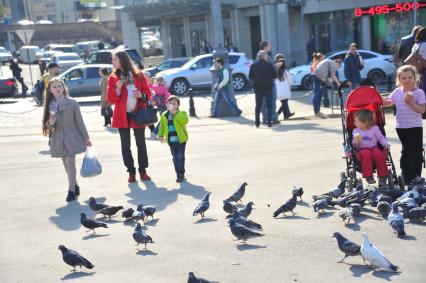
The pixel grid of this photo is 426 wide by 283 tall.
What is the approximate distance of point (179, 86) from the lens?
2759cm

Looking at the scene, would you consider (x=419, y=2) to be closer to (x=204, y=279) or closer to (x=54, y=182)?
(x=54, y=182)

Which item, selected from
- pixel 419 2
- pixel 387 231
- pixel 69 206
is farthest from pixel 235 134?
pixel 419 2

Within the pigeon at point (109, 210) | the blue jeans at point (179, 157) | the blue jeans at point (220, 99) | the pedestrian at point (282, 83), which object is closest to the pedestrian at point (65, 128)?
the blue jeans at point (179, 157)

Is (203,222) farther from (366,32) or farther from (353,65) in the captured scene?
(366,32)

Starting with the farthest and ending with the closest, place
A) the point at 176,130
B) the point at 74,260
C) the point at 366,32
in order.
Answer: the point at 366,32 → the point at 176,130 → the point at 74,260

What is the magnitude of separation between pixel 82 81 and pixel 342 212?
22.1m

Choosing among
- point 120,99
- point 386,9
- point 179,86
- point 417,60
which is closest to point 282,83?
point 417,60

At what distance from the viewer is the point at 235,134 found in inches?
617

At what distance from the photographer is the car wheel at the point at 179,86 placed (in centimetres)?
2755

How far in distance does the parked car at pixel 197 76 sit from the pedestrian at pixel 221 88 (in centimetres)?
798

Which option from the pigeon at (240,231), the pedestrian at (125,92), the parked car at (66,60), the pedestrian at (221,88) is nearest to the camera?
the pigeon at (240,231)

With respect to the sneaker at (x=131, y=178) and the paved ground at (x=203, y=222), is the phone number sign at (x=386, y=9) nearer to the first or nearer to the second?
the paved ground at (x=203, y=222)

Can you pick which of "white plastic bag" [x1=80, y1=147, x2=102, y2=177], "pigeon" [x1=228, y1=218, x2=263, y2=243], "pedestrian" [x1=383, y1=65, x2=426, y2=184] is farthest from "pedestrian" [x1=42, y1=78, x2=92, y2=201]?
"pedestrian" [x1=383, y1=65, x2=426, y2=184]

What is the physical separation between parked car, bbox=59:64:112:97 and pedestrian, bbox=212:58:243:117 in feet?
32.6
